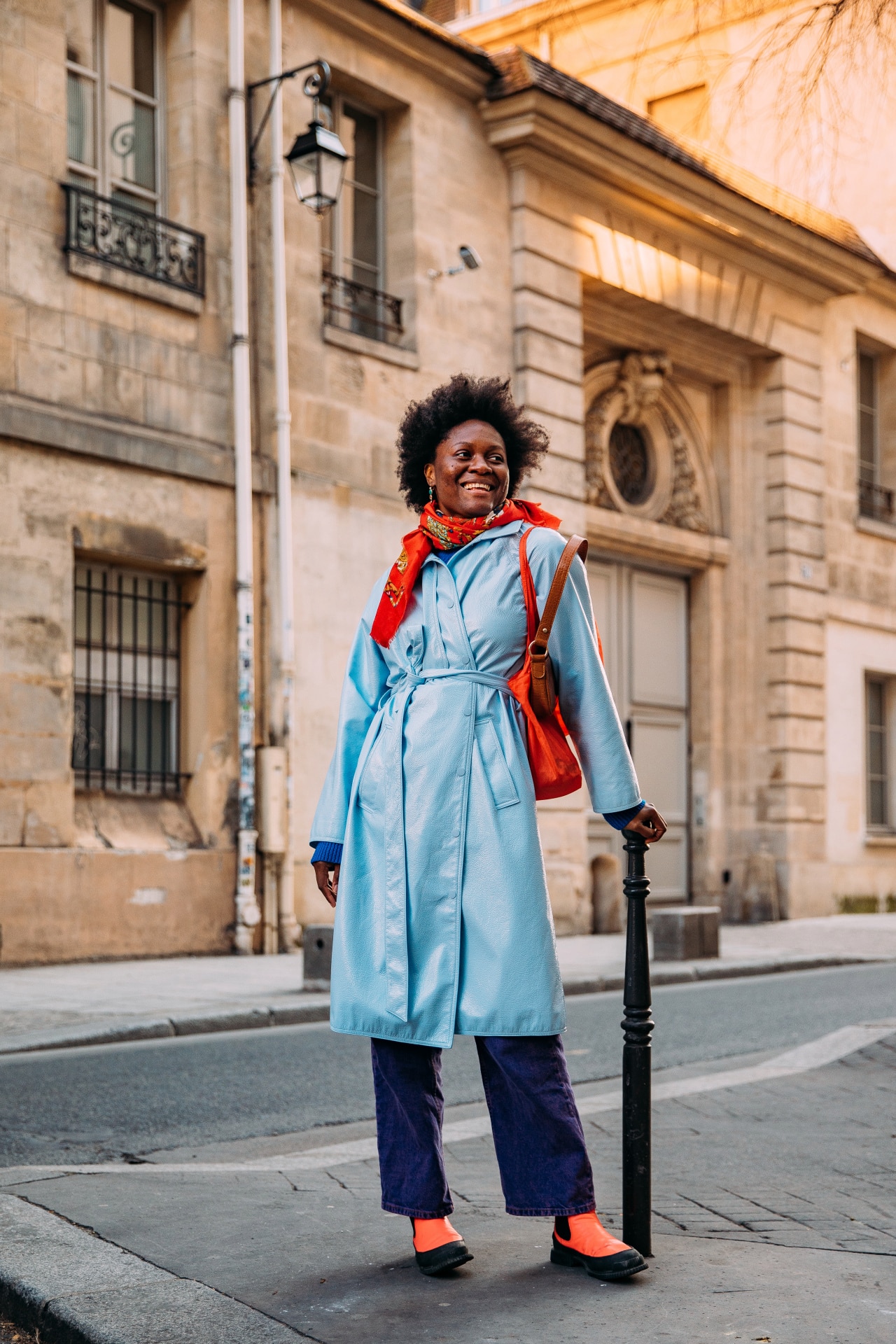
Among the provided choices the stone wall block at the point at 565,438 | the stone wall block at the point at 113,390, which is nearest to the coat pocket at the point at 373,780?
the stone wall block at the point at 113,390

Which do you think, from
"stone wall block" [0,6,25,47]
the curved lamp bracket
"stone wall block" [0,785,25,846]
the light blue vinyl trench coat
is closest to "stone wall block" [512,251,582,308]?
the curved lamp bracket

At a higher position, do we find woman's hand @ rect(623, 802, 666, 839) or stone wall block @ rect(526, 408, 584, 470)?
stone wall block @ rect(526, 408, 584, 470)

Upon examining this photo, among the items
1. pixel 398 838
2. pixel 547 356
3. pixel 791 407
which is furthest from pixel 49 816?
pixel 791 407

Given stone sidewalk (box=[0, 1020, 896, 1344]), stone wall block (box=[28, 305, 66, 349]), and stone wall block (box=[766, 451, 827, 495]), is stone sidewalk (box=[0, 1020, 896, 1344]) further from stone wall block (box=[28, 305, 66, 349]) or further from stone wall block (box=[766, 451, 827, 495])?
stone wall block (box=[766, 451, 827, 495])

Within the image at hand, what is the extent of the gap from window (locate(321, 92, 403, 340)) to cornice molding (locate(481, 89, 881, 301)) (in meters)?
1.24

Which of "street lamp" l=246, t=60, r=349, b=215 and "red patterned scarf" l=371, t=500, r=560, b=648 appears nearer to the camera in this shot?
"red patterned scarf" l=371, t=500, r=560, b=648

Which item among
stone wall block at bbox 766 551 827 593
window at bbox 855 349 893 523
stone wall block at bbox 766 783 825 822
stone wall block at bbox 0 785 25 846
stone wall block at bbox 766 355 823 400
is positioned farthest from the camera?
window at bbox 855 349 893 523

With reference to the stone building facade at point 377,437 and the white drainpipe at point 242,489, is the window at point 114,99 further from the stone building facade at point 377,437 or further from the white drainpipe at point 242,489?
the white drainpipe at point 242,489

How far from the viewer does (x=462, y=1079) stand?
6410 mm

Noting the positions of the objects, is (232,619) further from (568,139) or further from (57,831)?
(568,139)

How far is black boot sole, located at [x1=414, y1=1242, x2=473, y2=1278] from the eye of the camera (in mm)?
3195

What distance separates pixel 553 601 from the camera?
3367mm

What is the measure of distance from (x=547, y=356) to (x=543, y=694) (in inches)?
478

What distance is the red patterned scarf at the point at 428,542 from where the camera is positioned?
351cm
